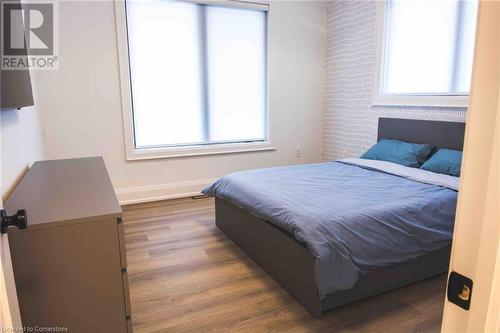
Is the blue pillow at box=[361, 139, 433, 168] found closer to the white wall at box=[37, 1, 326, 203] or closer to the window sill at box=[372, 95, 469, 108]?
the window sill at box=[372, 95, 469, 108]

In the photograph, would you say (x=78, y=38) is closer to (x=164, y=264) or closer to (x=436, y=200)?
(x=164, y=264)

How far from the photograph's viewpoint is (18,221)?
3.00 feet

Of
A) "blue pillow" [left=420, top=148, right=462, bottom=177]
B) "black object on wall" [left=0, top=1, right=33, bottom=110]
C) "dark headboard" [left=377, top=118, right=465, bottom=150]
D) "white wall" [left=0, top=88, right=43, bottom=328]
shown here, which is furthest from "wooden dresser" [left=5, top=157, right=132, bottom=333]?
"dark headboard" [left=377, top=118, right=465, bottom=150]

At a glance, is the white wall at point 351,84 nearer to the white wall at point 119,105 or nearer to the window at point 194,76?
the white wall at point 119,105

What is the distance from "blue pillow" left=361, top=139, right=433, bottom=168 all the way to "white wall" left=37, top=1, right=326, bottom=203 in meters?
1.53

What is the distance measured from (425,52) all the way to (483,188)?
3747mm

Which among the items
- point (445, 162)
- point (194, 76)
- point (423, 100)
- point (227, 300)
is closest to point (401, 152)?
point (445, 162)

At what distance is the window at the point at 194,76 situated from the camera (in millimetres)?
4121

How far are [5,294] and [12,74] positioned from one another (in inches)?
53.1

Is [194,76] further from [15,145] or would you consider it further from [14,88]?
[14,88]

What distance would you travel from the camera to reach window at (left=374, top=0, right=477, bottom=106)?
10.9 feet

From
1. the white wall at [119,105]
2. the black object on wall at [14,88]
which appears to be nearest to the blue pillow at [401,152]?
the white wall at [119,105]

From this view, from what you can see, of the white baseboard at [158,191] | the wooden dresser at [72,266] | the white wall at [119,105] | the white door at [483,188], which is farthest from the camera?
the white baseboard at [158,191]

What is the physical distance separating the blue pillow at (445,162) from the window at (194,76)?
2.29 metres
